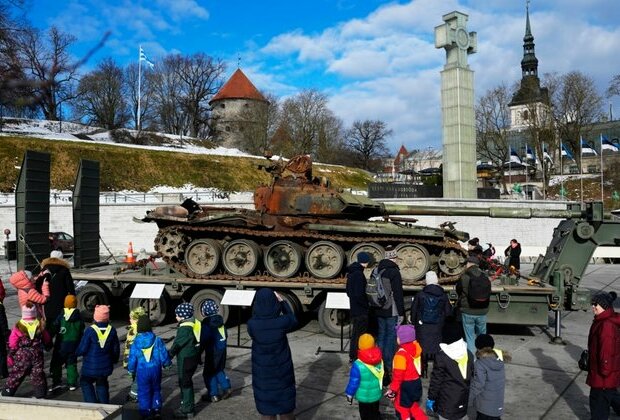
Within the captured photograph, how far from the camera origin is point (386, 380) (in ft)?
24.7

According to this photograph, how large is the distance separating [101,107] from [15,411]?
2976 inches

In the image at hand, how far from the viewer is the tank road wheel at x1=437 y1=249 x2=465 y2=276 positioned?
10.9 meters

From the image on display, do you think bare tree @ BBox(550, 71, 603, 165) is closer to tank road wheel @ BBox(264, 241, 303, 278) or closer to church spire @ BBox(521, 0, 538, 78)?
church spire @ BBox(521, 0, 538, 78)

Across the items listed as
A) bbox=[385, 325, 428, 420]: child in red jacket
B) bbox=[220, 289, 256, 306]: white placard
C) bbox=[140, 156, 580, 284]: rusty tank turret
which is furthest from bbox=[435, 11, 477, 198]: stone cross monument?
bbox=[385, 325, 428, 420]: child in red jacket

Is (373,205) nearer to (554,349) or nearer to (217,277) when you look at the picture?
(217,277)

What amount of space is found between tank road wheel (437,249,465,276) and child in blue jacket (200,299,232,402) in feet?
17.8

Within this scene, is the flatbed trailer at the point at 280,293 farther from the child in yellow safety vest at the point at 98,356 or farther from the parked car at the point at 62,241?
the parked car at the point at 62,241

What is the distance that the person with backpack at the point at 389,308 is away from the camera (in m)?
7.85

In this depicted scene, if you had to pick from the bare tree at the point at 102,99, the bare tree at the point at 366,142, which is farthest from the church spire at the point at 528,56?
the bare tree at the point at 102,99

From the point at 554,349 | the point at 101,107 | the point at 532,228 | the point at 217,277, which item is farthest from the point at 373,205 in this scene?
the point at 101,107

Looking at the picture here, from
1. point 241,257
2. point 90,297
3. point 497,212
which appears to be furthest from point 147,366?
point 497,212

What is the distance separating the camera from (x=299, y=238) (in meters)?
11.3

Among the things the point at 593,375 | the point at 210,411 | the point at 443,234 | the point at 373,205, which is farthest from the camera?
the point at 373,205

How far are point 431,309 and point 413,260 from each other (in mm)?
3580
